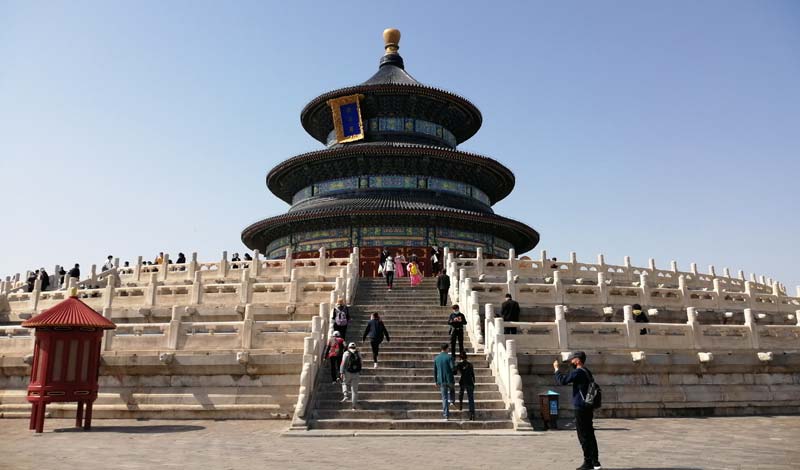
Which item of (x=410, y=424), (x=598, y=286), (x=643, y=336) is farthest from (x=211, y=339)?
(x=598, y=286)

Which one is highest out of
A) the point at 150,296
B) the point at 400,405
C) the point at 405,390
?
the point at 150,296

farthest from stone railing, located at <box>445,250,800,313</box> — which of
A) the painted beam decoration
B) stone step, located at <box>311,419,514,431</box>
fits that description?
the painted beam decoration

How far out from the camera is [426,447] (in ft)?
33.3

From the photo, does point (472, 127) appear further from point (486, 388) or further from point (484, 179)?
point (486, 388)

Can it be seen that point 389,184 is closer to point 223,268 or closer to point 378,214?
point 378,214

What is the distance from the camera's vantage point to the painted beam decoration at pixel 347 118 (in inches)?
1531

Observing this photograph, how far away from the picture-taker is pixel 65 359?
12.9 meters

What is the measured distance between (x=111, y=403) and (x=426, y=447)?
8025 millimetres

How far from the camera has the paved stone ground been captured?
8648mm

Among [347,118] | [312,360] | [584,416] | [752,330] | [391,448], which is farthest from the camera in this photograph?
[347,118]

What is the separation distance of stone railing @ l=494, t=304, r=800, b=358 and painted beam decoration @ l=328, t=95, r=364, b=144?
2577 centimetres

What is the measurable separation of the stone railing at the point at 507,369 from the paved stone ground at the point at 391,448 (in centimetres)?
61

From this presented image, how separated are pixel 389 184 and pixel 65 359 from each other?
2517 cm

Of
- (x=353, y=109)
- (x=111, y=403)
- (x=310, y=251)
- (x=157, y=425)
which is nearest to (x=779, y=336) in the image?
(x=157, y=425)
